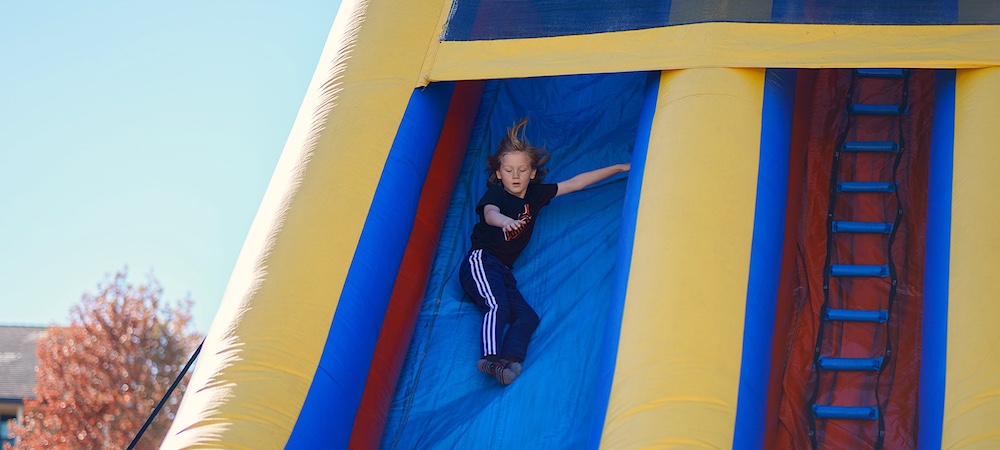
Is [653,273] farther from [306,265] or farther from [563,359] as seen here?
[306,265]

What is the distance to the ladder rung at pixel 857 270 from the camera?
3.44 metres

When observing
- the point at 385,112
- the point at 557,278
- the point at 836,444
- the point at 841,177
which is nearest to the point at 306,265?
the point at 385,112

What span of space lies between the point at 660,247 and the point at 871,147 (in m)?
1.19

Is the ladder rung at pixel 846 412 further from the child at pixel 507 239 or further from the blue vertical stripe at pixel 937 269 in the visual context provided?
the child at pixel 507 239

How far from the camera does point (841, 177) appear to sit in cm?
376

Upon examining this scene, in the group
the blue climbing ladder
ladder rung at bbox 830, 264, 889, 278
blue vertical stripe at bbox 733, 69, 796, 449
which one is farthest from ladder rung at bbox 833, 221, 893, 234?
blue vertical stripe at bbox 733, 69, 796, 449

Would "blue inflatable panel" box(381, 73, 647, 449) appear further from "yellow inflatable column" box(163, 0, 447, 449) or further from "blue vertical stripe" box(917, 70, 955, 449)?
"blue vertical stripe" box(917, 70, 955, 449)

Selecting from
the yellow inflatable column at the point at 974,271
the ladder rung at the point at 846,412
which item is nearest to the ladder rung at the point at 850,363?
the ladder rung at the point at 846,412

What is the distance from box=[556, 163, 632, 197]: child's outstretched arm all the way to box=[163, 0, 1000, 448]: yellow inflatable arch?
0.09 meters

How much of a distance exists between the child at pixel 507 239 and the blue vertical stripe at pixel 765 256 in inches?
25.1

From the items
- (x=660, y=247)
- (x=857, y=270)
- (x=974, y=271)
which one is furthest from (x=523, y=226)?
(x=974, y=271)

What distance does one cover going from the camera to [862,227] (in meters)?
3.56

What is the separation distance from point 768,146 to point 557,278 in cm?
85

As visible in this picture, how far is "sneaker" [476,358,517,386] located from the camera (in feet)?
10.8
